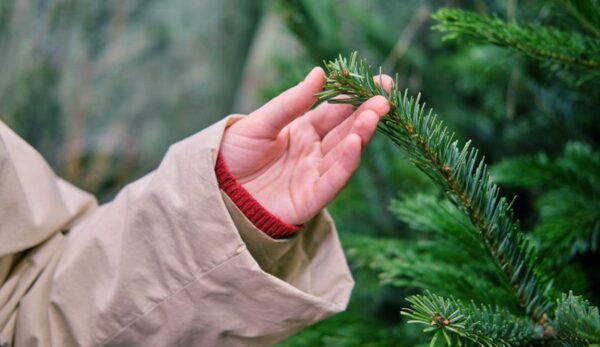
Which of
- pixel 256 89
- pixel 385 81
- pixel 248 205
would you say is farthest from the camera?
pixel 256 89

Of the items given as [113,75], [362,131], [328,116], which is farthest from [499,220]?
[113,75]

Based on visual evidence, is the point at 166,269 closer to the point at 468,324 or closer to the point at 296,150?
the point at 296,150

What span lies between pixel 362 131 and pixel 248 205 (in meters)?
0.19

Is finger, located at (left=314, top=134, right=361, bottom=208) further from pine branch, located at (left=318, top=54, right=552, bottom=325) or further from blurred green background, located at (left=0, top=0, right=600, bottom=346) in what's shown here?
blurred green background, located at (left=0, top=0, right=600, bottom=346)

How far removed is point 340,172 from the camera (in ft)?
2.09

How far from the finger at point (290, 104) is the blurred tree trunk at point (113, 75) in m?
1.28

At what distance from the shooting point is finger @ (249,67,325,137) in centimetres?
60

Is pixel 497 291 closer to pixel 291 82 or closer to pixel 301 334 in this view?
pixel 301 334

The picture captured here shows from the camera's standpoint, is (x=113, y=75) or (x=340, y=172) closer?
(x=340, y=172)

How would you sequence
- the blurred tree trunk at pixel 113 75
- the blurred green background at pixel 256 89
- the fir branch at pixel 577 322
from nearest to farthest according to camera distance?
the fir branch at pixel 577 322
the blurred green background at pixel 256 89
the blurred tree trunk at pixel 113 75

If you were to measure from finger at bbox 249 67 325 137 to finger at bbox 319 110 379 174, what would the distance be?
66 millimetres

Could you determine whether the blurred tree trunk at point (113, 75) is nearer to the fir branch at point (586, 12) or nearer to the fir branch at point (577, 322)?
the fir branch at point (586, 12)

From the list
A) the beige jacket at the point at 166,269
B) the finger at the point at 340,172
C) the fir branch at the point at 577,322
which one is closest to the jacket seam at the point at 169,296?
the beige jacket at the point at 166,269

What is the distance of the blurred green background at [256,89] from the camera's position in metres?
1.01
